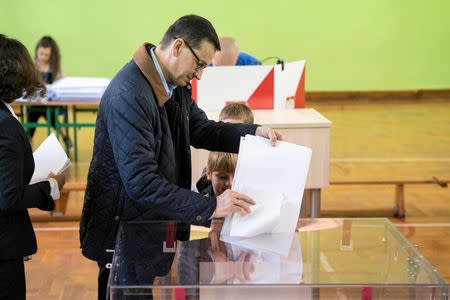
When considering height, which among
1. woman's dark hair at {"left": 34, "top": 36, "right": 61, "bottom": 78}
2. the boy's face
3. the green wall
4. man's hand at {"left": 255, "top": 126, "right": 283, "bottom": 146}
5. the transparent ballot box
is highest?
the green wall

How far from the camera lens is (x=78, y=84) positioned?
5.62 m

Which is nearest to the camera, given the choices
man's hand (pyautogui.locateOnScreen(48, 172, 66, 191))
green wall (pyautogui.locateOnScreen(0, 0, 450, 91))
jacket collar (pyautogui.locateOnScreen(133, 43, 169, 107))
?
jacket collar (pyautogui.locateOnScreen(133, 43, 169, 107))

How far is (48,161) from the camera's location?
6.90ft

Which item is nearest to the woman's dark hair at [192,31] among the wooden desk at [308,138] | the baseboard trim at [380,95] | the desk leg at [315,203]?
the wooden desk at [308,138]

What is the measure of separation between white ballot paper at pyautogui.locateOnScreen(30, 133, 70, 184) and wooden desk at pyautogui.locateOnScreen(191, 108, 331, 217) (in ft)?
4.99

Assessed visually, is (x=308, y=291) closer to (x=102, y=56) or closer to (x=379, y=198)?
(x=379, y=198)

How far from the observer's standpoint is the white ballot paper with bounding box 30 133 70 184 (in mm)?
2080

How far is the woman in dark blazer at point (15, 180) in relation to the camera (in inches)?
70.7

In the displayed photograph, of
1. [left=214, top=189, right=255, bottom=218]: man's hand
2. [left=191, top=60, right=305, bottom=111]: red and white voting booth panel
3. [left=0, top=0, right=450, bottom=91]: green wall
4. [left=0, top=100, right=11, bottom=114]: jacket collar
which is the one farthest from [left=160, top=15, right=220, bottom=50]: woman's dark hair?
[left=0, top=0, right=450, bottom=91]: green wall

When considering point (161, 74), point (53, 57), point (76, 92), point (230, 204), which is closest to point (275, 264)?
point (230, 204)

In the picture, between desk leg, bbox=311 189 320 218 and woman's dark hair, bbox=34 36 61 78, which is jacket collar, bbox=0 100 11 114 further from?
woman's dark hair, bbox=34 36 61 78

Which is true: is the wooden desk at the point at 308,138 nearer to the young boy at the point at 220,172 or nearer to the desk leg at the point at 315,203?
the desk leg at the point at 315,203

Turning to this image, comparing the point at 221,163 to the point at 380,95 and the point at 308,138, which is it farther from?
the point at 380,95

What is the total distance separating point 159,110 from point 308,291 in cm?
72
